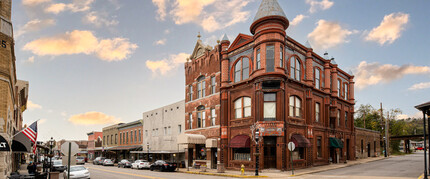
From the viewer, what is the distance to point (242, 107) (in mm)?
31656

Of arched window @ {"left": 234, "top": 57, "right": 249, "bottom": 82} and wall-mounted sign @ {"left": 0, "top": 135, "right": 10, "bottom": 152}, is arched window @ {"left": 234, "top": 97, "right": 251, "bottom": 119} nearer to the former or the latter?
arched window @ {"left": 234, "top": 57, "right": 249, "bottom": 82}

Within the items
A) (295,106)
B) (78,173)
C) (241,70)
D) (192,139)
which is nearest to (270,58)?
(241,70)

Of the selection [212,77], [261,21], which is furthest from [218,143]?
[261,21]

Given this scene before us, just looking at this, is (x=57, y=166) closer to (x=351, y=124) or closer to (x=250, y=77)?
(x=250, y=77)

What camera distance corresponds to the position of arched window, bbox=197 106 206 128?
37644 millimetres

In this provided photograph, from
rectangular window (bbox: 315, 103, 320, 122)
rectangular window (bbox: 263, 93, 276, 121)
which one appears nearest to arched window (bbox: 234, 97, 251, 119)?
rectangular window (bbox: 263, 93, 276, 121)

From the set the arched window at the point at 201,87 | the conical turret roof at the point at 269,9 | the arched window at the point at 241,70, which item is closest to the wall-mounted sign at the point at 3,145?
the arched window at the point at 241,70

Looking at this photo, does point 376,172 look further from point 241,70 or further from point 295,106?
point 241,70

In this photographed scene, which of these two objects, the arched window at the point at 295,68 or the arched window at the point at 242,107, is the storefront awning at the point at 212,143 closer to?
the arched window at the point at 242,107

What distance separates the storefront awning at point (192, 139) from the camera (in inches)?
1371

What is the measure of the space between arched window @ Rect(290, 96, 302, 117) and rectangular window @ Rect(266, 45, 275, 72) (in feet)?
13.5

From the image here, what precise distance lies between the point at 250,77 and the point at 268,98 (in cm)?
295

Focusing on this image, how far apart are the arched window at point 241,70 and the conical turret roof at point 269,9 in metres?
4.64

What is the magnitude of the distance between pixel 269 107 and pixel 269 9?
9.32m
